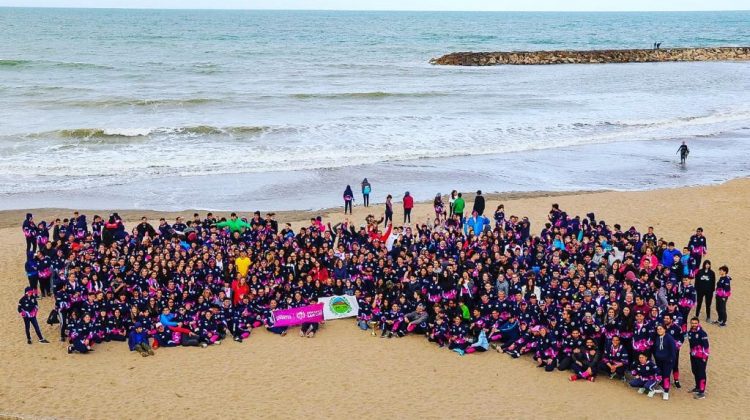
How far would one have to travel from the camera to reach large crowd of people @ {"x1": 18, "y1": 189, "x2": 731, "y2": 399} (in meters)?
12.2

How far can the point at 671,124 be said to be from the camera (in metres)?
39.7

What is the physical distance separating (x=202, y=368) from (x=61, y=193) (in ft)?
51.0

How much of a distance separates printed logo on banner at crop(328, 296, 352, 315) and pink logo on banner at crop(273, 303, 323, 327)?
0.57 metres

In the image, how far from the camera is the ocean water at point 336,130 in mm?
27094

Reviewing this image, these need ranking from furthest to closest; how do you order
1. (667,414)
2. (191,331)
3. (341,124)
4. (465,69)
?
(465,69) < (341,124) < (191,331) < (667,414)

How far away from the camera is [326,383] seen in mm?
12133

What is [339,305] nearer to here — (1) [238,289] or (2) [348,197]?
(1) [238,289]

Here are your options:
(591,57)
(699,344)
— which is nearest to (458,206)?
(699,344)

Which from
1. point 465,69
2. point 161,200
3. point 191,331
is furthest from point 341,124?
point 465,69

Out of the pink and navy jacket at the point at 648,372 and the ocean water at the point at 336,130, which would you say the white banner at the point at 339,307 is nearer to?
the pink and navy jacket at the point at 648,372

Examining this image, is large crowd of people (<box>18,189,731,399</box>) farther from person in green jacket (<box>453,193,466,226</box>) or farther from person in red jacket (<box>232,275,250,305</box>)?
person in green jacket (<box>453,193,466,226</box>)

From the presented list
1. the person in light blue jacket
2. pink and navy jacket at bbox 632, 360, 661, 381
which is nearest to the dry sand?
pink and navy jacket at bbox 632, 360, 661, 381

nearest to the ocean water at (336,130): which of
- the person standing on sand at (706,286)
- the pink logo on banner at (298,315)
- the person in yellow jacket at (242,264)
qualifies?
the person in yellow jacket at (242,264)

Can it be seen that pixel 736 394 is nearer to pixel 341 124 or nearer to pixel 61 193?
pixel 61 193
